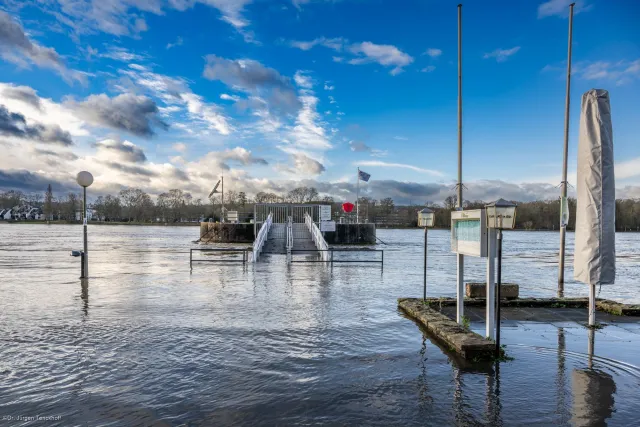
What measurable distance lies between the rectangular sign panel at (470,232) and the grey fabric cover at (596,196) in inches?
85.4

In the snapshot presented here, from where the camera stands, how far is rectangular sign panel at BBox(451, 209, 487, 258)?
23.5ft

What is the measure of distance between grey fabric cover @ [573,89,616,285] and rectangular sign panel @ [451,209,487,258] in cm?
217

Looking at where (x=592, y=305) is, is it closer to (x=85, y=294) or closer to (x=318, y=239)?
(x=85, y=294)

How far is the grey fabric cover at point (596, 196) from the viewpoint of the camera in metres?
8.28

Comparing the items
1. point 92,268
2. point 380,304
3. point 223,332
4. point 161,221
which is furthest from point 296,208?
point 161,221

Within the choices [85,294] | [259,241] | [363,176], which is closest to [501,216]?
[85,294]

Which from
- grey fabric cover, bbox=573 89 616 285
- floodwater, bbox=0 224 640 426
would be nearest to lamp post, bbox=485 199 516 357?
floodwater, bbox=0 224 640 426

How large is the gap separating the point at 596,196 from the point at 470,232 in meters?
2.70

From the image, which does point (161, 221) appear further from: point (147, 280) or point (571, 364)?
point (571, 364)

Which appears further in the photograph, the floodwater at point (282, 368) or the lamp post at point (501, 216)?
the lamp post at point (501, 216)

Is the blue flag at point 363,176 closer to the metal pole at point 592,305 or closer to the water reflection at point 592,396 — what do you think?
the metal pole at point 592,305

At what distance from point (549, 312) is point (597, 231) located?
3014 mm

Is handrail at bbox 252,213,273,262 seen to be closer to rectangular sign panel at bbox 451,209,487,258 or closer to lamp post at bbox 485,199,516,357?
rectangular sign panel at bbox 451,209,487,258

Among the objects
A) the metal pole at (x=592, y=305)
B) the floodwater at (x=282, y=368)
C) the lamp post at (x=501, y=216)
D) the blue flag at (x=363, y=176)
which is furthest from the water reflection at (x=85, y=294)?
the blue flag at (x=363, y=176)
